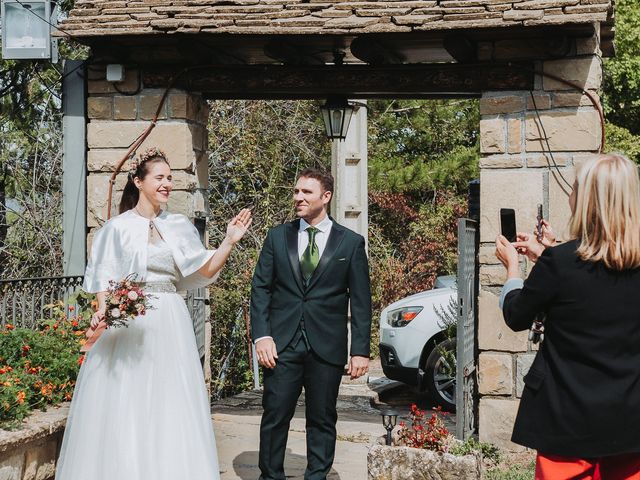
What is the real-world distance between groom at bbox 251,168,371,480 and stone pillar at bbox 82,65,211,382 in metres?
2.04

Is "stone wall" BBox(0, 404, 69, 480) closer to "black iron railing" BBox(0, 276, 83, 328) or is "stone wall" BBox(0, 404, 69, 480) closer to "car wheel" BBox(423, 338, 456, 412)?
"black iron railing" BBox(0, 276, 83, 328)

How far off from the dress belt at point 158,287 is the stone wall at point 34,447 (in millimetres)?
1117

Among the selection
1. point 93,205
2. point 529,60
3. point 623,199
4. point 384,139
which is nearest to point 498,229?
point 529,60

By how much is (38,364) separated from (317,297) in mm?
1931

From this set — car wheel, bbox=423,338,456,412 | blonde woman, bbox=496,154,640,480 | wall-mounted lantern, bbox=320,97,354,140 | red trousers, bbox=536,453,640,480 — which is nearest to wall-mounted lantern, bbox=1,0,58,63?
wall-mounted lantern, bbox=320,97,354,140

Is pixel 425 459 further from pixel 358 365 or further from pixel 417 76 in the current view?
pixel 417 76

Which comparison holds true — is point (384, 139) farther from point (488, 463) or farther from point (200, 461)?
point (200, 461)

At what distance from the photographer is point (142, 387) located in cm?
497

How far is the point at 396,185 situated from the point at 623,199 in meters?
14.0

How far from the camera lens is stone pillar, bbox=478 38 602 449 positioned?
22.7 feet

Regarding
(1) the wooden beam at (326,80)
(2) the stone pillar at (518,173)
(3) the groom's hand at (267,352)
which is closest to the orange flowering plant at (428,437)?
(3) the groom's hand at (267,352)

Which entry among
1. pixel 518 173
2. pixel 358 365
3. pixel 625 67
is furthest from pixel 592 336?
pixel 625 67

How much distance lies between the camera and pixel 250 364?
12422 mm

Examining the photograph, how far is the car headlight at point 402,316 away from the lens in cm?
995
